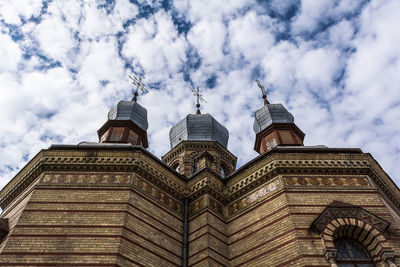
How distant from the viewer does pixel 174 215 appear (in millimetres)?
12164

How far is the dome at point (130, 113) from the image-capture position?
753 inches

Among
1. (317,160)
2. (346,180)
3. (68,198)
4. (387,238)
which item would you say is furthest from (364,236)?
(68,198)

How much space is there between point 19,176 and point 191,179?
6.27m

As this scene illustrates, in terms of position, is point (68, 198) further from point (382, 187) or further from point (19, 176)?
point (382, 187)

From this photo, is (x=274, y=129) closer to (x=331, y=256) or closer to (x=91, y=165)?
(x=331, y=256)

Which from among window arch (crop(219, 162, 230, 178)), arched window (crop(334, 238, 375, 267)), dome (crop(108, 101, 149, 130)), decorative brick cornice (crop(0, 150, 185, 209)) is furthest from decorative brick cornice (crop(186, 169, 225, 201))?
window arch (crop(219, 162, 230, 178))

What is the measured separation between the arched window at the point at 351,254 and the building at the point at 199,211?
0.03m

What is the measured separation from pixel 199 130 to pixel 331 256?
42.8 ft

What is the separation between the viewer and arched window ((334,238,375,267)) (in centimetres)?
973

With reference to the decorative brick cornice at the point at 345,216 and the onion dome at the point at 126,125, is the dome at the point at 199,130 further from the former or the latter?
the decorative brick cornice at the point at 345,216

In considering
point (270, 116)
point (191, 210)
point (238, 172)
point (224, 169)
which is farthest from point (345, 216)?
point (224, 169)

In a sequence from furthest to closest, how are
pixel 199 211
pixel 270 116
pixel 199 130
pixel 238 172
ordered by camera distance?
pixel 199 130 < pixel 270 116 < pixel 238 172 < pixel 199 211

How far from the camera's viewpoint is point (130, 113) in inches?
759

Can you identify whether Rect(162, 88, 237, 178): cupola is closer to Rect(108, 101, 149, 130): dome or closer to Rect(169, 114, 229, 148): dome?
Rect(169, 114, 229, 148): dome
